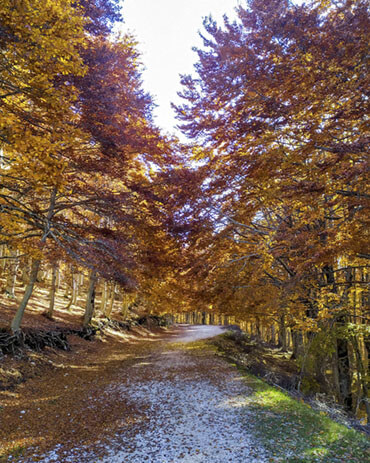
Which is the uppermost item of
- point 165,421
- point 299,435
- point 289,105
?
point 289,105

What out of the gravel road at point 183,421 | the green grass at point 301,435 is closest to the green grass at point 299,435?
the green grass at point 301,435

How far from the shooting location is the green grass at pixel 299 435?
4.50 meters

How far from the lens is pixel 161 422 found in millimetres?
5977

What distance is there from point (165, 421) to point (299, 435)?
9.03 feet

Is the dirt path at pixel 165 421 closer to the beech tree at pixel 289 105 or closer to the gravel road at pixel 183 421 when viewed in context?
the gravel road at pixel 183 421

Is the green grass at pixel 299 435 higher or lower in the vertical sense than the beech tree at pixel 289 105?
lower

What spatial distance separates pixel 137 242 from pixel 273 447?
8096 mm

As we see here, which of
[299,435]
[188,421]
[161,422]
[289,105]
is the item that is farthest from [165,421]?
[289,105]

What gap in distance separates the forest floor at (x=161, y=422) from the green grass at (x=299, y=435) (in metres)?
0.02

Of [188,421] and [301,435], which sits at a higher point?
[301,435]

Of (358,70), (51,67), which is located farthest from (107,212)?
(358,70)

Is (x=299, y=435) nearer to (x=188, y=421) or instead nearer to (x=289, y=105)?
(x=188, y=421)

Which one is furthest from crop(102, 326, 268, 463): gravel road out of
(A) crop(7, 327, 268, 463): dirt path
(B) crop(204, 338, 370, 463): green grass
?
(B) crop(204, 338, 370, 463): green grass

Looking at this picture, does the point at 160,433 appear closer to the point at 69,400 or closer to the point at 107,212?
the point at 69,400
